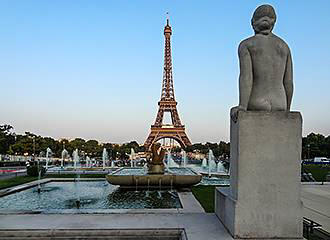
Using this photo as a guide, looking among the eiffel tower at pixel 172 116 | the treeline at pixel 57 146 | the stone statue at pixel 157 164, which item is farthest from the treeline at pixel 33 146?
the stone statue at pixel 157 164

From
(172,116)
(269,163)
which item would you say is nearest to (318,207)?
(269,163)

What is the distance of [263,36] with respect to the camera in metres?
5.18

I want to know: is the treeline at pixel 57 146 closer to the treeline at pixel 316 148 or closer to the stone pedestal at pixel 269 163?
the treeline at pixel 316 148

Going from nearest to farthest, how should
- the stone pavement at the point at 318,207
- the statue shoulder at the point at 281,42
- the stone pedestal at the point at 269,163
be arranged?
1. the stone pedestal at the point at 269,163
2. the statue shoulder at the point at 281,42
3. the stone pavement at the point at 318,207

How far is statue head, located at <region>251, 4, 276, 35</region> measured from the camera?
5145 mm

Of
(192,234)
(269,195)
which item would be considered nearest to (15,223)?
(192,234)

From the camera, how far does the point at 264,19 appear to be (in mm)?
5148

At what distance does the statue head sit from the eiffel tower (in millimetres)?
55801

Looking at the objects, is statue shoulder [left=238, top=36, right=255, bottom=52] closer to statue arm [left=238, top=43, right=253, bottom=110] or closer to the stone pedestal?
statue arm [left=238, top=43, right=253, bottom=110]

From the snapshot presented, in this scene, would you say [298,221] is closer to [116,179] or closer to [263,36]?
[263,36]

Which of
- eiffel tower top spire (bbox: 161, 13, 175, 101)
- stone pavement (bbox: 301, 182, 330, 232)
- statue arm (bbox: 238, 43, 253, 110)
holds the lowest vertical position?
stone pavement (bbox: 301, 182, 330, 232)

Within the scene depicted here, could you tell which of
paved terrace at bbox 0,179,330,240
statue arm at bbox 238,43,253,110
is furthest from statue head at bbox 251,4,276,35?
paved terrace at bbox 0,179,330,240

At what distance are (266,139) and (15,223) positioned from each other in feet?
14.7

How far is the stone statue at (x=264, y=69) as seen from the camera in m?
5.09
